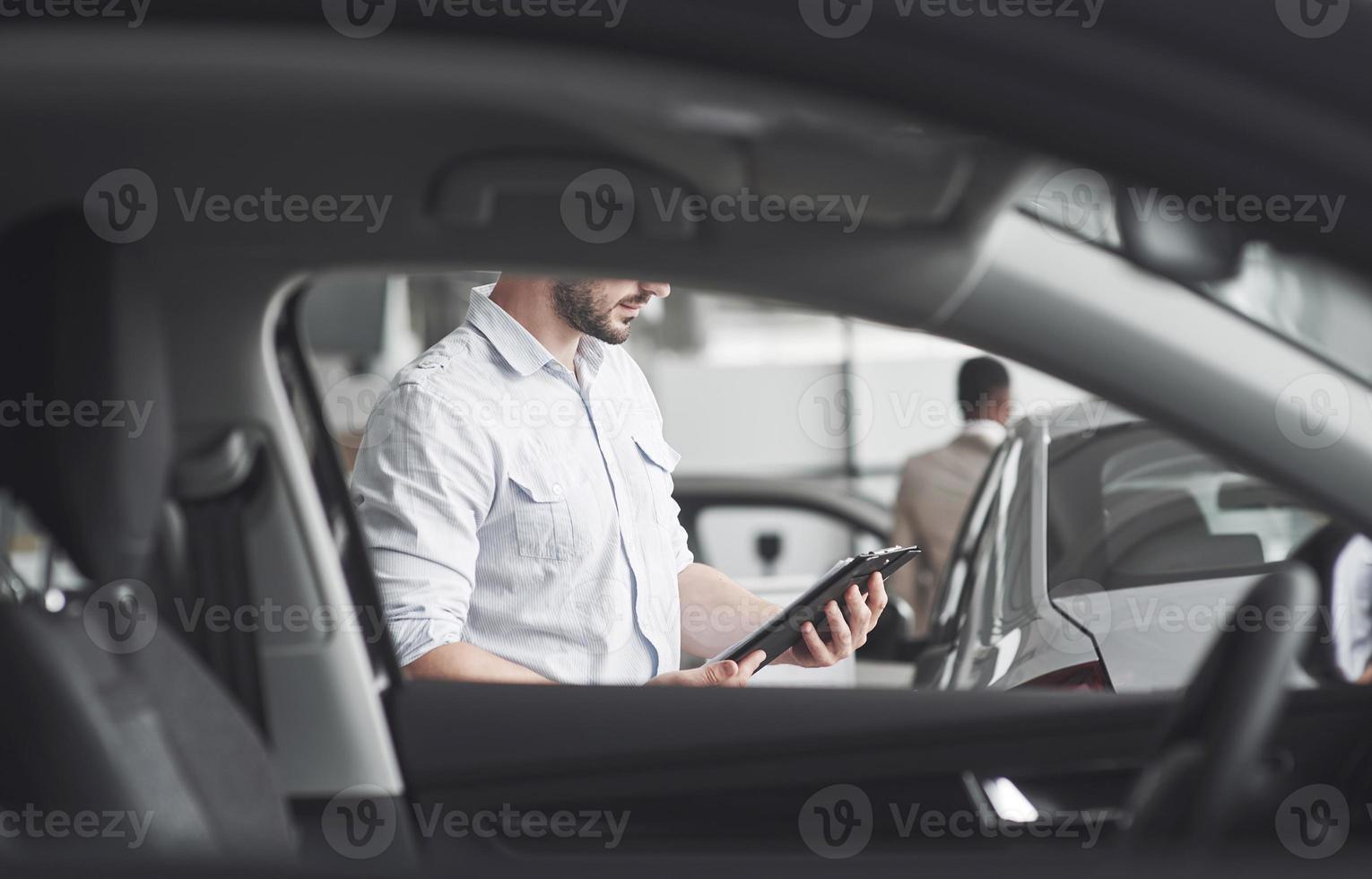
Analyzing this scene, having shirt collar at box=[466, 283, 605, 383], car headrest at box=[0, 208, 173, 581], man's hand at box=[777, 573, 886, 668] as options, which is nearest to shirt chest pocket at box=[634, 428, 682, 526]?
shirt collar at box=[466, 283, 605, 383]

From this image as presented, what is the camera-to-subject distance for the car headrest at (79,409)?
0.92 meters

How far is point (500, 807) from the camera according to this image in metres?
1.45

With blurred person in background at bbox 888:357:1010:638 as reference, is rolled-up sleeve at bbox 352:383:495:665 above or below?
above

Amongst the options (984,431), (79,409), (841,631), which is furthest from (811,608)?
(984,431)

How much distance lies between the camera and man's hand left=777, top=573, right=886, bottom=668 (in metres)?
1.83

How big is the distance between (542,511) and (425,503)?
0.47ft

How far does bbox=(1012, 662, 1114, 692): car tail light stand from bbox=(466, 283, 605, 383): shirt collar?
945 mm

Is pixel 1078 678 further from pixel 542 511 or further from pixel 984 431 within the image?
pixel 984 431

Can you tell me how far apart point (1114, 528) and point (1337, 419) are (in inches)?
60.7

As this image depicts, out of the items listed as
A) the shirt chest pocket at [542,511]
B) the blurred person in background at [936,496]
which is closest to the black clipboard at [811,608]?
the shirt chest pocket at [542,511]

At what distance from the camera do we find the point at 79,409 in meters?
0.92

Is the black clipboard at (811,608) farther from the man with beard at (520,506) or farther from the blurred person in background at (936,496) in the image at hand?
the blurred person in background at (936,496)

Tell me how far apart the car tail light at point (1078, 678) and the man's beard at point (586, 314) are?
40.0 inches

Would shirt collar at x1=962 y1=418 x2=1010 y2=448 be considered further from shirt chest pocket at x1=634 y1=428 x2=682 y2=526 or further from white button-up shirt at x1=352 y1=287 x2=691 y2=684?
white button-up shirt at x1=352 y1=287 x2=691 y2=684
